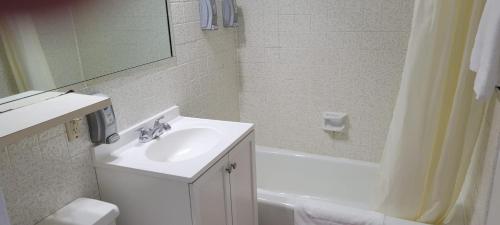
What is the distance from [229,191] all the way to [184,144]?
373 millimetres

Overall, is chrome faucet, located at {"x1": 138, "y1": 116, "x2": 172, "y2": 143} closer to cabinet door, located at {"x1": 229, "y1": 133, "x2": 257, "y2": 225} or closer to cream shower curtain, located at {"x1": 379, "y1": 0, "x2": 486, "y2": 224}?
cabinet door, located at {"x1": 229, "y1": 133, "x2": 257, "y2": 225}

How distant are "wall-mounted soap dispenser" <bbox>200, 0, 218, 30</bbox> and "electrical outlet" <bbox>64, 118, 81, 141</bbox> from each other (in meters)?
1.02

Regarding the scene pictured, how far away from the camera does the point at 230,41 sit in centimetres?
264

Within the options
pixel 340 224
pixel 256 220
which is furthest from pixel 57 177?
pixel 340 224

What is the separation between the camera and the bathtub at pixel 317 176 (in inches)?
104

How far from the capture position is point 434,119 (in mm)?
1759

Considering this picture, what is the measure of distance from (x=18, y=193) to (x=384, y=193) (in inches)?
66.0

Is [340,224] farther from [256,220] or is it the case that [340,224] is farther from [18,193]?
[18,193]

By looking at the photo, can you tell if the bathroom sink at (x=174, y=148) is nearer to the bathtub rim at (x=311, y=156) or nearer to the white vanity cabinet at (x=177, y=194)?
the white vanity cabinet at (x=177, y=194)

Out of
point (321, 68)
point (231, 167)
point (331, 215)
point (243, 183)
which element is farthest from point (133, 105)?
point (321, 68)

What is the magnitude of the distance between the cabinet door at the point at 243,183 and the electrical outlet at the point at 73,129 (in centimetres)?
64

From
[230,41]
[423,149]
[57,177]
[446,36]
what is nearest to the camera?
[57,177]

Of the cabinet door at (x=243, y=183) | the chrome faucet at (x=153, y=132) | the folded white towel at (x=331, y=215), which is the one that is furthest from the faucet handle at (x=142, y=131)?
the folded white towel at (x=331, y=215)

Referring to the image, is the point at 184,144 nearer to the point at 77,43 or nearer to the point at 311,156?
the point at 77,43
